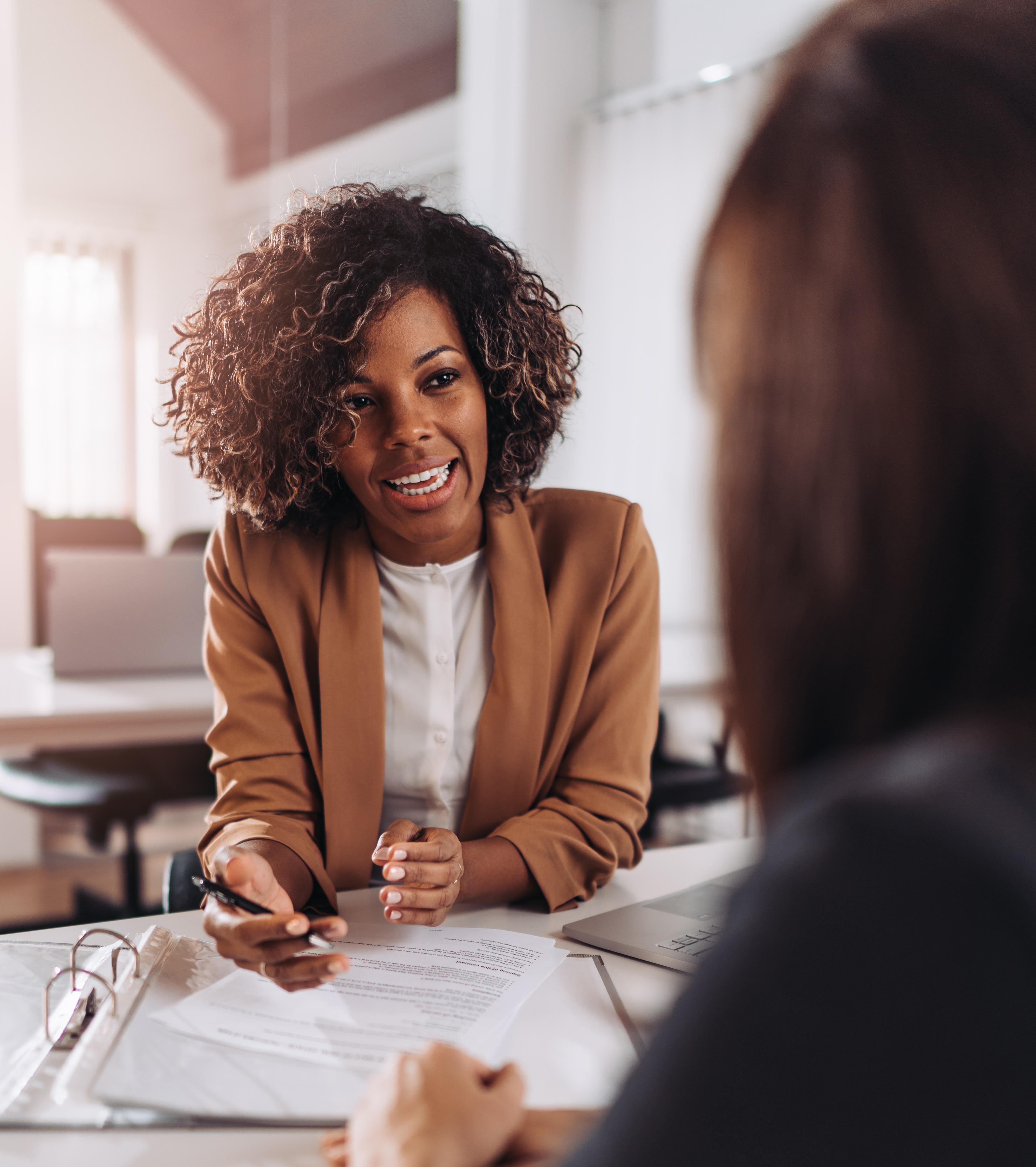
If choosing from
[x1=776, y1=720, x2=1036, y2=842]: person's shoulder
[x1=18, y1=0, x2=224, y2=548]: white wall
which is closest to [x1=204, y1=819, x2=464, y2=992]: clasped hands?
[x1=776, y1=720, x2=1036, y2=842]: person's shoulder

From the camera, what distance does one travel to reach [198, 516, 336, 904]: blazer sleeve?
1.16m

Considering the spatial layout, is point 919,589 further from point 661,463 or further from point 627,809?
point 661,463

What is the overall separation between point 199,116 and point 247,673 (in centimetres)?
513

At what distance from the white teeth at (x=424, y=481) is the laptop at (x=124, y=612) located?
→ 1256 mm

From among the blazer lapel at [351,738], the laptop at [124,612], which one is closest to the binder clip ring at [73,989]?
the blazer lapel at [351,738]

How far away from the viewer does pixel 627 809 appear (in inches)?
47.9

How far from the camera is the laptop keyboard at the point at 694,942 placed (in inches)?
37.4

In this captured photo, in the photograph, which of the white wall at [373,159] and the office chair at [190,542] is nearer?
the office chair at [190,542]

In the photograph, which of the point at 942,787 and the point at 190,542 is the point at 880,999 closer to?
the point at 942,787

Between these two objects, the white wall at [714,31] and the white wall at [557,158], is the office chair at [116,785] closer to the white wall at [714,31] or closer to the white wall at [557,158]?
the white wall at [557,158]

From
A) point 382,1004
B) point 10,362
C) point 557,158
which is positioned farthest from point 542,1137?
point 557,158

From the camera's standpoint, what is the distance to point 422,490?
1.22 metres

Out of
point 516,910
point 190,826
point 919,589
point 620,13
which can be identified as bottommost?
point 190,826

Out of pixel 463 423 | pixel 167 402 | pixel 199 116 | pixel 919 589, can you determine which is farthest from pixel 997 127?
pixel 199 116
